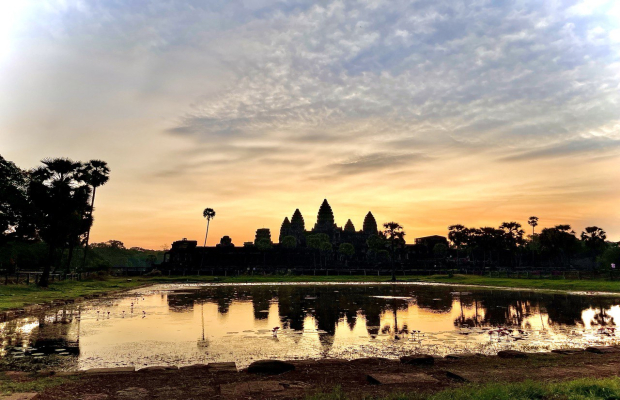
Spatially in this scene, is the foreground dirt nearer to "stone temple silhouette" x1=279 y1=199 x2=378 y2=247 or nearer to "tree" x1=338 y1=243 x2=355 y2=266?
"tree" x1=338 y1=243 x2=355 y2=266

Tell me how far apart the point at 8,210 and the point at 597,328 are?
46.7m

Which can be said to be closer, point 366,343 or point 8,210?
point 366,343

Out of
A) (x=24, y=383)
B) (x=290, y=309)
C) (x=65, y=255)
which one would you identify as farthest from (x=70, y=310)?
(x=65, y=255)

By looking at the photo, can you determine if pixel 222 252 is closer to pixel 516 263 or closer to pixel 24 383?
pixel 516 263

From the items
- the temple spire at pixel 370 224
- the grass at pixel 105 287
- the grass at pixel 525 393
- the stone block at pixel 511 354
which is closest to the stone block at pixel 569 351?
the stone block at pixel 511 354

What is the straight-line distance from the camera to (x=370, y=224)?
17500 cm

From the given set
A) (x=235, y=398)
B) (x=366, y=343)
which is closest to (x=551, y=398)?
(x=235, y=398)

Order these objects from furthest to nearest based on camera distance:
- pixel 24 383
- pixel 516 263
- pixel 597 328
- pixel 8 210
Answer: pixel 516 263, pixel 8 210, pixel 597 328, pixel 24 383

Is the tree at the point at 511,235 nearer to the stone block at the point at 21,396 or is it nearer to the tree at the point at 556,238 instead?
the tree at the point at 556,238

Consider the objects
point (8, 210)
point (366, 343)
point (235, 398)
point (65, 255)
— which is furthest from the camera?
point (65, 255)

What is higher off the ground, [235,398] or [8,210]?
[8,210]

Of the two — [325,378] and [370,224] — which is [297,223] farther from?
[325,378]

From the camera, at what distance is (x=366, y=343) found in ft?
52.0

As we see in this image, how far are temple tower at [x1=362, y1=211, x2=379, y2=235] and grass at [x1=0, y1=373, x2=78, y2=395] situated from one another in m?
162
